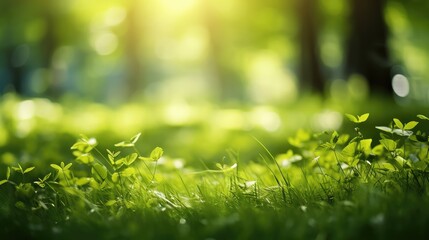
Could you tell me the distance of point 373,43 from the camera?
11086 millimetres

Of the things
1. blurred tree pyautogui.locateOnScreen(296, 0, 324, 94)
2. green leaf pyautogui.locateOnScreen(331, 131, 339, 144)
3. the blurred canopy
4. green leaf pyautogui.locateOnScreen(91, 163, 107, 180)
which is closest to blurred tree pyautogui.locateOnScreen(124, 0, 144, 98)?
the blurred canopy

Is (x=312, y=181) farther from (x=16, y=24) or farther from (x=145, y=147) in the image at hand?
(x=16, y=24)

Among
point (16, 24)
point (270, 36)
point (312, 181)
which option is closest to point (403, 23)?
point (270, 36)

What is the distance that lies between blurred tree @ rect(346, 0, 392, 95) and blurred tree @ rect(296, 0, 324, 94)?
2.92 metres

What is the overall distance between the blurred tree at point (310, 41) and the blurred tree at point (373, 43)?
2.92 metres

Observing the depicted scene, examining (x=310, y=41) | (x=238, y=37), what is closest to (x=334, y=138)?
(x=310, y=41)

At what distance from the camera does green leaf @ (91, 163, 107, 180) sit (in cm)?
302

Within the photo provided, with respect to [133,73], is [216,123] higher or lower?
higher

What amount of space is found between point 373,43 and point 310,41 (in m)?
3.44

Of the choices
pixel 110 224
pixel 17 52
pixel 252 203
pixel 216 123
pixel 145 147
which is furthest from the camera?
pixel 17 52

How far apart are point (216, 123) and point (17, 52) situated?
69.2 feet

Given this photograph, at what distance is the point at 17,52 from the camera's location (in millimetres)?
27344

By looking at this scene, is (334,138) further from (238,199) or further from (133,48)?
(133,48)

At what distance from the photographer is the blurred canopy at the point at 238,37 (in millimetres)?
11542
